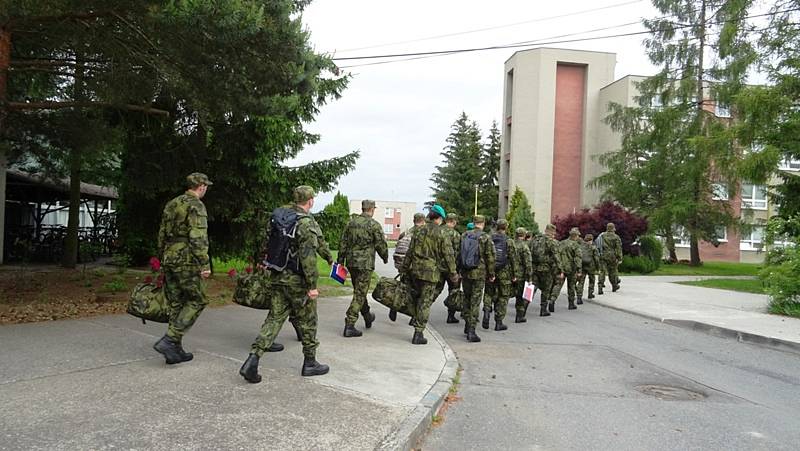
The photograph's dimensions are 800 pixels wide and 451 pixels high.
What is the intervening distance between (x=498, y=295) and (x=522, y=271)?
0.93 metres

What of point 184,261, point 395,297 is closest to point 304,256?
point 184,261

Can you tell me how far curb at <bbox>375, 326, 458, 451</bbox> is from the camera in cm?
413

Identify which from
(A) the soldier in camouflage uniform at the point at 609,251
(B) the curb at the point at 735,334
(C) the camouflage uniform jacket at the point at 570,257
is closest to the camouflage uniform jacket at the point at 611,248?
(A) the soldier in camouflage uniform at the point at 609,251

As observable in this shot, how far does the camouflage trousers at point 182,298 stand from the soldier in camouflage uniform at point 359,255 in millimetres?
2641

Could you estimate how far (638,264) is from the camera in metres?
24.9

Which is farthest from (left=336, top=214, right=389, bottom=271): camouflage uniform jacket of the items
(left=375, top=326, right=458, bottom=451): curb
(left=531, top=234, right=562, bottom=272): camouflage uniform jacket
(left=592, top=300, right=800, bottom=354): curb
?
(left=592, top=300, right=800, bottom=354): curb

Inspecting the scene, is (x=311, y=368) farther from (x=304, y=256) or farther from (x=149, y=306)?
(x=149, y=306)

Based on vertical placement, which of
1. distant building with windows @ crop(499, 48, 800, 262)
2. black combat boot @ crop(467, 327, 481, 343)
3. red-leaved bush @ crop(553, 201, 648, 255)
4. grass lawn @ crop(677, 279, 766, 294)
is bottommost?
black combat boot @ crop(467, 327, 481, 343)

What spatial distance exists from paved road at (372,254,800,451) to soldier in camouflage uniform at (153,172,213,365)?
285cm

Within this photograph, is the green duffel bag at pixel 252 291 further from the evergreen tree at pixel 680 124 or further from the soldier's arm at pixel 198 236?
the evergreen tree at pixel 680 124

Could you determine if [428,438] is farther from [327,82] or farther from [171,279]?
[327,82]

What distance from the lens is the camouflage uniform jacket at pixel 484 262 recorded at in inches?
343

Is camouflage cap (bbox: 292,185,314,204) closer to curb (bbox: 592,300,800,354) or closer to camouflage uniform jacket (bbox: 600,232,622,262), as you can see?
curb (bbox: 592,300,800,354)

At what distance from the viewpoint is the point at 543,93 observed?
39.4 metres
